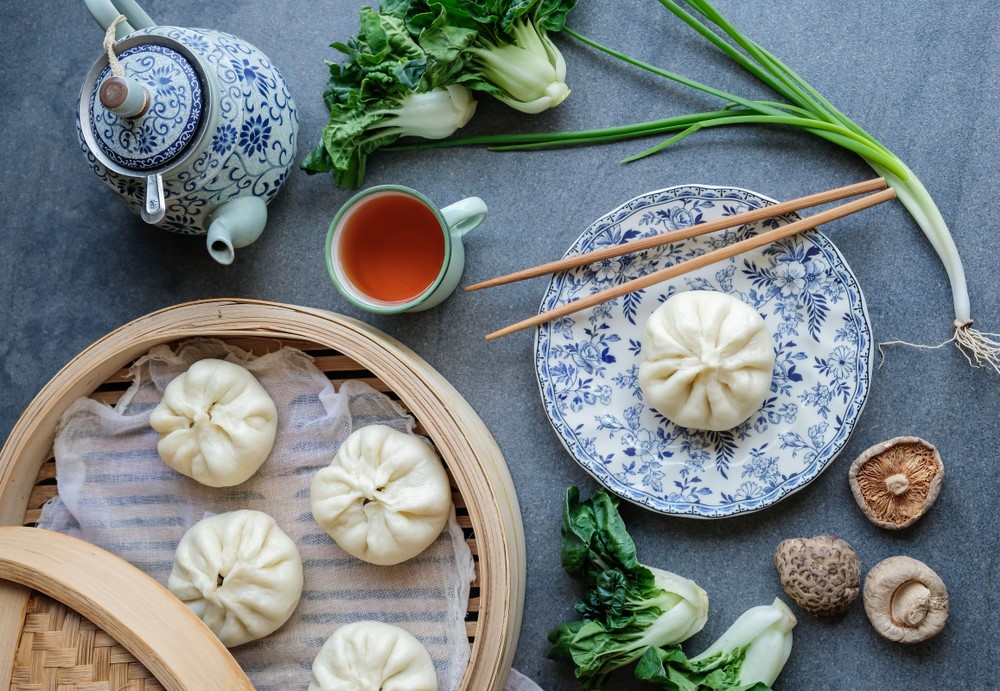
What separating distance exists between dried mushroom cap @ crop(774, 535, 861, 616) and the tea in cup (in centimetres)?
88

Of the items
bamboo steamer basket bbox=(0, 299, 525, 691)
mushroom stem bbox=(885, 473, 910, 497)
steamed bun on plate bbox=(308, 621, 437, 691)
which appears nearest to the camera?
bamboo steamer basket bbox=(0, 299, 525, 691)

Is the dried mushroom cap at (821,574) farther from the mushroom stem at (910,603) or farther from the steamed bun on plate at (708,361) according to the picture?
the steamed bun on plate at (708,361)

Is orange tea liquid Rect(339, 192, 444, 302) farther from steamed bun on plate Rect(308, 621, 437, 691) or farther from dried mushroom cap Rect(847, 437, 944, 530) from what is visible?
dried mushroom cap Rect(847, 437, 944, 530)

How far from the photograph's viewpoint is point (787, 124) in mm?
1654

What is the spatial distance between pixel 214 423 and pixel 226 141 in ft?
1.76

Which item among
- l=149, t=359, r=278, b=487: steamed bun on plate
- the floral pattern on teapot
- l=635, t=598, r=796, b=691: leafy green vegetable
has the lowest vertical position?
l=149, t=359, r=278, b=487: steamed bun on plate

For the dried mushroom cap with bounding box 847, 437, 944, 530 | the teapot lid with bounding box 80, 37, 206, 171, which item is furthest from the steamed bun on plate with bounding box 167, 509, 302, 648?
the dried mushroom cap with bounding box 847, 437, 944, 530

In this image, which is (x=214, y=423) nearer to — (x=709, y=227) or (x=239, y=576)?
(x=239, y=576)

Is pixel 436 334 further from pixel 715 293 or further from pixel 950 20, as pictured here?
pixel 950 20

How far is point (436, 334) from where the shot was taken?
5.77 feet

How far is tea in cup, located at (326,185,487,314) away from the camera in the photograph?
5.17 ft

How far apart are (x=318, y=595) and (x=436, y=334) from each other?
593 millimetres

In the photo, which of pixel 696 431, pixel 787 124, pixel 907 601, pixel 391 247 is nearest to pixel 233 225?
pixel 391 247

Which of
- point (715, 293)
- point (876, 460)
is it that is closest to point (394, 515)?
point (715, 293)
